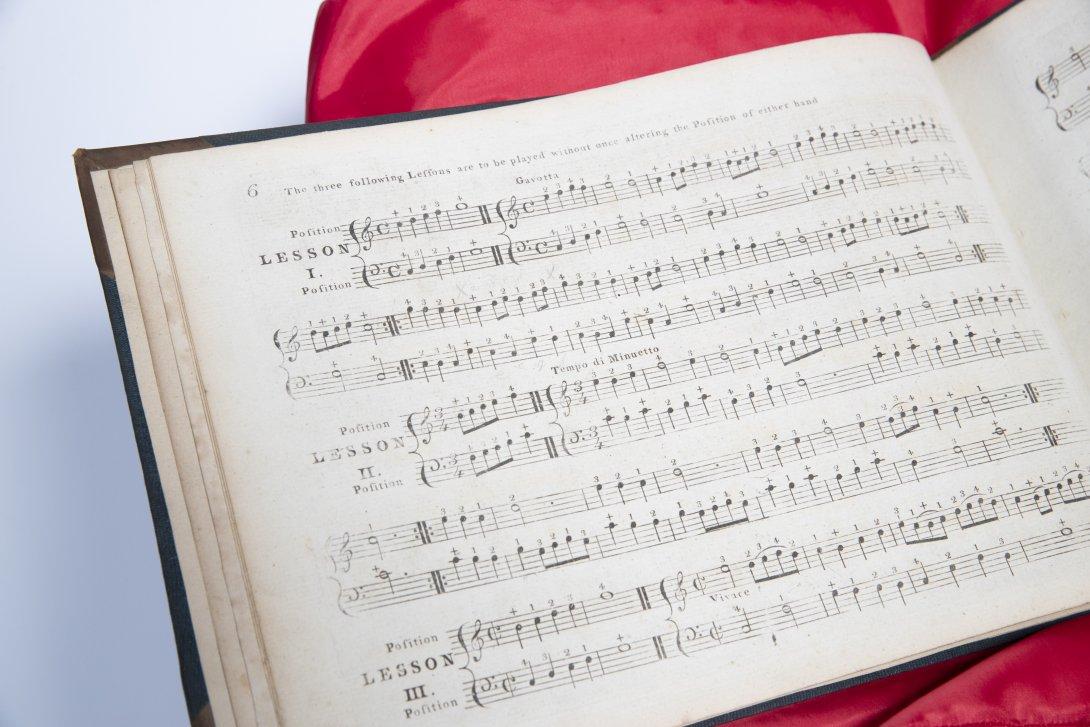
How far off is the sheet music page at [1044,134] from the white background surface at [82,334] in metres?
0.68

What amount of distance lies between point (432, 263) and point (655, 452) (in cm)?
21

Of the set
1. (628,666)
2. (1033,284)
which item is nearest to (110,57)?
(628,666)

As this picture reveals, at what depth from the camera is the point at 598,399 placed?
2.11 feet

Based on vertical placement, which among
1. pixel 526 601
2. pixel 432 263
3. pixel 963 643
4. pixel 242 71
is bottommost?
pixel 963 643

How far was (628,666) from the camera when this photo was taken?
0.61 meters

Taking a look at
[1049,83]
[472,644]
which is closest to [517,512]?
[472,644]

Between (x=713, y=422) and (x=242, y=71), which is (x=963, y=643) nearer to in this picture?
(x=713, y=422)

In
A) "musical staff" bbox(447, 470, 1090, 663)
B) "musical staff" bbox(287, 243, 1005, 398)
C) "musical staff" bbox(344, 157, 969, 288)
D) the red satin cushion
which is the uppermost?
the red satin cushion

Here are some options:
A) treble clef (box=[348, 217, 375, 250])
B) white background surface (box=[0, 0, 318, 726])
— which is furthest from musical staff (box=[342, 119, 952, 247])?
white background surface (box=[0, 0, 318, 726])

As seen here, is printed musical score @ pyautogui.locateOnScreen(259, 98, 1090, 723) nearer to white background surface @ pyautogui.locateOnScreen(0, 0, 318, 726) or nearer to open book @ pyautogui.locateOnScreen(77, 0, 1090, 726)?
open book @ pyautogui.locateOnScreen(77, 0, 1090, 726)

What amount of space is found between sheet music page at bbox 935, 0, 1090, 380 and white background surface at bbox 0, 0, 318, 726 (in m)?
0.68

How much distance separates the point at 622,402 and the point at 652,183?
18 cm

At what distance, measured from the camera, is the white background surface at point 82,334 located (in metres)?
0.78

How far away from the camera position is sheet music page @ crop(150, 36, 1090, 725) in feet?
1.98
